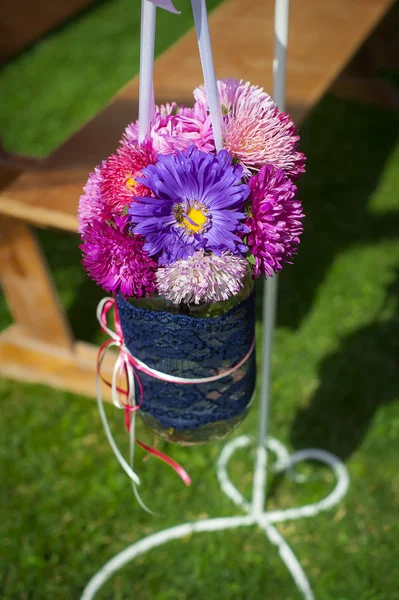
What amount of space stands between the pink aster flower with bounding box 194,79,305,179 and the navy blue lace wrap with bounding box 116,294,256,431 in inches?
8.4

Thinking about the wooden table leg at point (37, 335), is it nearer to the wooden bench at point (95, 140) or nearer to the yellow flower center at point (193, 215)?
the wooden bench at point (95, 140)

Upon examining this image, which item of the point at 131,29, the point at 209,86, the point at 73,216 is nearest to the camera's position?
the point at 209,86

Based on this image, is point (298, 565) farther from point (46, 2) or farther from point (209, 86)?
point (46, 2)

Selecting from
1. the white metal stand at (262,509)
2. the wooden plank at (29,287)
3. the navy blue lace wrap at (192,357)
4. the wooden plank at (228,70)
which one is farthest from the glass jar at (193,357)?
the wooden plank at (29,287)

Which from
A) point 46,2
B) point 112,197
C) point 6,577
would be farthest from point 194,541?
point 46,2

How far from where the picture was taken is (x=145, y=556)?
5.19 ft

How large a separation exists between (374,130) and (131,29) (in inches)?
80.6

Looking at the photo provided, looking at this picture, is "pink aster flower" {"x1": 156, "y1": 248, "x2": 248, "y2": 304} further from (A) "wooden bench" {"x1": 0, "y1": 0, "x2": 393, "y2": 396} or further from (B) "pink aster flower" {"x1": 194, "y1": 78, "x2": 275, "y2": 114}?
(A) "wooden bench" {"x1": 0, "y1": 0, "x2": 393, "y2": 396}

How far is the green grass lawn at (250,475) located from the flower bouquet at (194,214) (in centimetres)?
93

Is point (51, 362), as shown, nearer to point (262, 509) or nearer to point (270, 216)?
point (262, 509)

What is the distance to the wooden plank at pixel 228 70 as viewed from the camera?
54.9 inches

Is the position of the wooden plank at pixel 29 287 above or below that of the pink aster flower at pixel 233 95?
below

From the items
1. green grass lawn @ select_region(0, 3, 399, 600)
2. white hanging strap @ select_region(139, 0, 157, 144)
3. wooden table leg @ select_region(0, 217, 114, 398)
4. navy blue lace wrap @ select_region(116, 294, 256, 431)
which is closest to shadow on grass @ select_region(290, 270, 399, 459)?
green grass lawn @ select_region(0, 3, 399, 600)

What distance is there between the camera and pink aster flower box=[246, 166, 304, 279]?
71 centimetres
